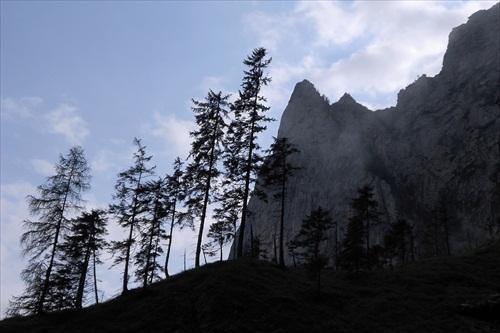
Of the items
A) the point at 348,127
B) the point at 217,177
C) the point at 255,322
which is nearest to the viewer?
the point at 255,322

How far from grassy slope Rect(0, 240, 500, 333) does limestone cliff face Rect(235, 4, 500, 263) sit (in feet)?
254

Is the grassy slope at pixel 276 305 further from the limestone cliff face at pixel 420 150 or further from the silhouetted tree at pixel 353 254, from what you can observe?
the limestone cliff face at pixel 420 150

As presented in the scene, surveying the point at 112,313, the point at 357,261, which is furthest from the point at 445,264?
the point at 112,313

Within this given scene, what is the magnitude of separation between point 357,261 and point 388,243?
43.9ft

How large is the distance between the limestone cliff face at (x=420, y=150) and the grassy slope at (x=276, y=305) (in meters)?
77.5

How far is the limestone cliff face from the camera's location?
117 m

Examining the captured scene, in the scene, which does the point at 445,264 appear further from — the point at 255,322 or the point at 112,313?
the point at 112,313

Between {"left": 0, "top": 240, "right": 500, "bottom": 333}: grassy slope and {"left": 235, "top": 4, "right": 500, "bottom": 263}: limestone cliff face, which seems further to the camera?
{"left": 235, "top": 4, "right": 500, "bottom": 263}: limestone cliff face

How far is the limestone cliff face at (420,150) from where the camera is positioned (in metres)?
117

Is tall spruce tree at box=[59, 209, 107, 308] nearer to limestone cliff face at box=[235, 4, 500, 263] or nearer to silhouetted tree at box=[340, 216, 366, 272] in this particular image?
silhouetted tree at box=[340, 216, 366, 272]

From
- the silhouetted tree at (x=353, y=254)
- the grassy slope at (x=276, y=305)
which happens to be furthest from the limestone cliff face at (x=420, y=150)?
the grassy slope at (x=276, y=305)

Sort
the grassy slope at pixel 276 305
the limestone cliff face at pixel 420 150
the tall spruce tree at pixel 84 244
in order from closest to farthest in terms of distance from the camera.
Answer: the grassy slope at pixel 276 305 < the tall spruce tree at pixel 84 244 < the limestone cliff face at pixel 420 150

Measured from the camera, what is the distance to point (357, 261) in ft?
127

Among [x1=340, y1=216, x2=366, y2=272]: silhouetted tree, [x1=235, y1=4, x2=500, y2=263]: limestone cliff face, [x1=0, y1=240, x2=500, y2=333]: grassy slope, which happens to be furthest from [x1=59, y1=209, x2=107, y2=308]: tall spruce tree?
[x1=235, y1=4, x2=500, y2=263]: limestone cliff face
